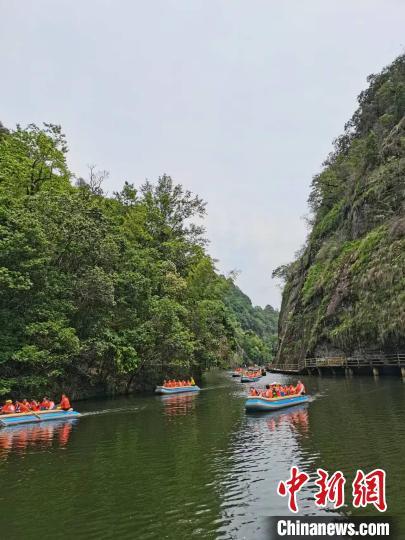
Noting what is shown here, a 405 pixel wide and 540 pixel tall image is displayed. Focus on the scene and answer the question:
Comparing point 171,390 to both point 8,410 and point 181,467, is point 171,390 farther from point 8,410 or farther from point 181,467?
point 181,467

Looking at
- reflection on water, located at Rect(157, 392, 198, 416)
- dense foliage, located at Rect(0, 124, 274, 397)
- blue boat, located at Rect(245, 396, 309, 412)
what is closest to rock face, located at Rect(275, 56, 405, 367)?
dense foliage, located at Rect(0, 124, 274, 397)

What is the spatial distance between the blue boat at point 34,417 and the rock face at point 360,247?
28317mm

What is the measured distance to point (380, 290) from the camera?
141ft

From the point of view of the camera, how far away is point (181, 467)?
46.2 ft

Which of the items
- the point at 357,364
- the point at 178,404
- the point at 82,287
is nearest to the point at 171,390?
the point at 178,404

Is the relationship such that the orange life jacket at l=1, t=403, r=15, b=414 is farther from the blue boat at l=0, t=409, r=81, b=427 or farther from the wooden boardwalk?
the wooden boardwalk

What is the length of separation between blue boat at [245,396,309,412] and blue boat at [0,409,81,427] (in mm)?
10296

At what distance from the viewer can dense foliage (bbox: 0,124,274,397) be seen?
29109 mm

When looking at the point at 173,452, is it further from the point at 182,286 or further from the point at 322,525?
the point at 182,286

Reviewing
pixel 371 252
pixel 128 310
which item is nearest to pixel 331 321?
pixel 371 252

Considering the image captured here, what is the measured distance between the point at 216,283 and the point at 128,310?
2525 centimetres

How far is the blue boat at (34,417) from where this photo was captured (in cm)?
2455

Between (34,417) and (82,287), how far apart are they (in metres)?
10.7

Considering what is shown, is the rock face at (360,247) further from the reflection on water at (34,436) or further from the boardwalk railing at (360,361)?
the reflection on water at (34,436)
